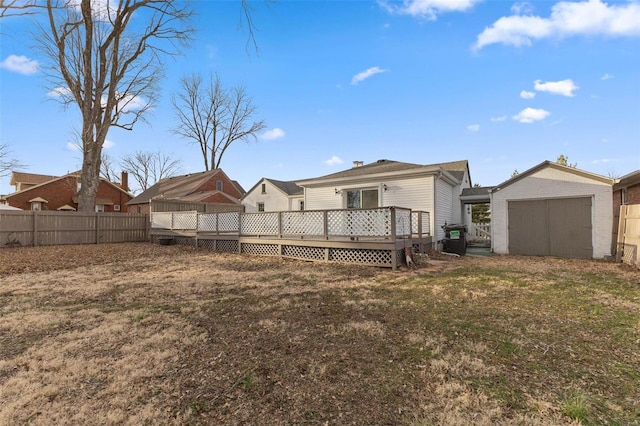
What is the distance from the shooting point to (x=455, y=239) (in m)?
11.3

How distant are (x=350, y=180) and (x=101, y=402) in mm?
11516

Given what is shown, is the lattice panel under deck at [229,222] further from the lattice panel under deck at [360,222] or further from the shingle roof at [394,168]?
the lattice panel under deck at [360,222]

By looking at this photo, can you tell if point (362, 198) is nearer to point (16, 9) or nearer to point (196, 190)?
point (16, 9)

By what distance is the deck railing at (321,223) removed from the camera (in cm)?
812

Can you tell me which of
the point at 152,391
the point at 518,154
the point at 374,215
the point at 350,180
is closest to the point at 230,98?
the point at 350,180

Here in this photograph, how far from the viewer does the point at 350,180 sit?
12.9m

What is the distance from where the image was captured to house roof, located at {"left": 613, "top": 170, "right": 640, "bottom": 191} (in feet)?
27.8

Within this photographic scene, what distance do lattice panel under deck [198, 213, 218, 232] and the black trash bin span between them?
9.28m

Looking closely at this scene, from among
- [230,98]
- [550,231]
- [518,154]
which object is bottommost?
[550,231]

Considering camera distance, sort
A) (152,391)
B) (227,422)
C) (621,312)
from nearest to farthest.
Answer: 1. (227,422)
2. (152,391)
3. (621,312)

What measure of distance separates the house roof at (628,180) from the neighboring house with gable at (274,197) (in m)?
17.5

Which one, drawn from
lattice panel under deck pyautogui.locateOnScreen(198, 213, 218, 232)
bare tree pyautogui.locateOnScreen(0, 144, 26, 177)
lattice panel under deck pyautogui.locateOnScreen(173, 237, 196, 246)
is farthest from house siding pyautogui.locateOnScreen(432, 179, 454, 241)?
bare tree pyautogui.locateOnScreen(0, 144, 26, 177)

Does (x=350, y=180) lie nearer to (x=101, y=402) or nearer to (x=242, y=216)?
(x=242, y=216)

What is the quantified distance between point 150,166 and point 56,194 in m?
14.9
